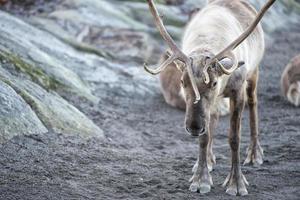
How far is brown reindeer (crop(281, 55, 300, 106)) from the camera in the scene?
9.85m

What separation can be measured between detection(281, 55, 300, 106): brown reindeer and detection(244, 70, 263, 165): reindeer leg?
9.60 ft

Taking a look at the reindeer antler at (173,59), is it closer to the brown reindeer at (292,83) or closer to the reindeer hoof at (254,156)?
the reindeer hoof at (254,156)

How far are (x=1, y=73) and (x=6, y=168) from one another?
184 cm

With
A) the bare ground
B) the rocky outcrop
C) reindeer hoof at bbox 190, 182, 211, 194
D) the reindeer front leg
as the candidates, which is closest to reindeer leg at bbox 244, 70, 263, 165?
the bare ground

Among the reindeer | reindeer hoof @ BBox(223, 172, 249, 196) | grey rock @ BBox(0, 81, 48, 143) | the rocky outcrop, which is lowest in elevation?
the rocky outcrop

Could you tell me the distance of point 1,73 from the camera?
22.6ft

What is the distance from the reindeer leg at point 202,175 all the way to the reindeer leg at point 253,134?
1071 mm

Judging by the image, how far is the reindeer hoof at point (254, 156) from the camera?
6.70 metres

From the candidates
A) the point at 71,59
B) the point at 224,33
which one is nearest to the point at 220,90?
the point at 224,33

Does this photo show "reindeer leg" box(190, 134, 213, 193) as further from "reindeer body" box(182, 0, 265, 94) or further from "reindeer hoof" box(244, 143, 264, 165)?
"reindeer hoof" box(244, 143, 264, 165)

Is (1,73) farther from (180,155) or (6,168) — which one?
(180,155)

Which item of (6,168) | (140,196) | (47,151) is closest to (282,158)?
(140,196)

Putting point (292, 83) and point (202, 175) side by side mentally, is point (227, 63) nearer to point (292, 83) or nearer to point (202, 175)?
point (202, 175)

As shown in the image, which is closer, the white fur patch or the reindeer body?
the reindeer body
